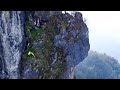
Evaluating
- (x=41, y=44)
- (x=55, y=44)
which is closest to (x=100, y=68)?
(x=55, y=44)

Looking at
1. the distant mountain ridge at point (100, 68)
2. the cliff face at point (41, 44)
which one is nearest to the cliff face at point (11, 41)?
the cliff face at point (41, 44)

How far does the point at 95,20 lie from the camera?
9081 cm

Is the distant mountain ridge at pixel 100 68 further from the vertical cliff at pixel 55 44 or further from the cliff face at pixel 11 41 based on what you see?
the cliff face at pixel 11 41

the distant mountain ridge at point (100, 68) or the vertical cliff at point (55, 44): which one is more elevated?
the vertical cliff at point (55, 44)

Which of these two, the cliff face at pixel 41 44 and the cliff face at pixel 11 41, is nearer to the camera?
the cliff face at pixel 11 41

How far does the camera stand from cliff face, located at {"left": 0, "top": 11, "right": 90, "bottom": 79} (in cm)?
1812

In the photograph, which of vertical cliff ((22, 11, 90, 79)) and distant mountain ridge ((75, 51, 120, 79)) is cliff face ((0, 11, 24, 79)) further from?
distant mountain ridge ((75, 51, 120, 79))

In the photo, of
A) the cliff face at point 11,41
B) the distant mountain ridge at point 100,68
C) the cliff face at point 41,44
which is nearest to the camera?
the cliff face at point 11,41

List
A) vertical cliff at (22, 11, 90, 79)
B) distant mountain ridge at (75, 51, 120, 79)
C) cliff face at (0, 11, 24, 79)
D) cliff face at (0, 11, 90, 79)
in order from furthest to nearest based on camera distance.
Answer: distant mountain ridge at (75, 51, 120, 79), vertical cliff at (22, 11, 90, 79), cliff face at (0, 11, 90, 79), cliff face at (0, 11, 24, 79)

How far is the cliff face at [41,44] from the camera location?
59.5 ft

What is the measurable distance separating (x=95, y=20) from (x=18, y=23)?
73.4 metres

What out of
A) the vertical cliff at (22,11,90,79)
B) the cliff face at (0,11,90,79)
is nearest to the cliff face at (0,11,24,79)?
the cliff face at (0,11,90,79)
